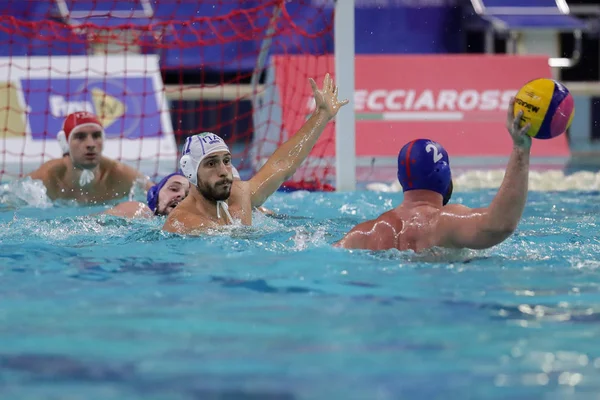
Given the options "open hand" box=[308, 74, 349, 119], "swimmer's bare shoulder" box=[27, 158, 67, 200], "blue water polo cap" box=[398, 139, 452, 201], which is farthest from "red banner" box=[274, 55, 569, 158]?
"blue water polo cap" box=[398, 139, 452, 201]

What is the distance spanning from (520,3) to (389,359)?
10281 millimetres

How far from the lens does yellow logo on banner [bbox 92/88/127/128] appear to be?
8938mm

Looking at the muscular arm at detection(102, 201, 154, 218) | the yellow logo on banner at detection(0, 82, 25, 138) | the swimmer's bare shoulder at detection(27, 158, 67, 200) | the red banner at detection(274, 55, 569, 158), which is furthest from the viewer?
the red banner at detection(274, 55, 569, 158)

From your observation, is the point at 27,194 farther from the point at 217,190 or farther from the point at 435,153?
the point at 435,153

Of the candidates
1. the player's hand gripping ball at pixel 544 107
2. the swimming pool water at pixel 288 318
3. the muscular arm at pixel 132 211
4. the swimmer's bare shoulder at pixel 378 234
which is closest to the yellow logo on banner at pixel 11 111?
the muscular arm at pixel 132 211

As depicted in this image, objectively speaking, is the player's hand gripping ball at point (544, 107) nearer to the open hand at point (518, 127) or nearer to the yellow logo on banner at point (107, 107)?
the open hand at point (518, 127)

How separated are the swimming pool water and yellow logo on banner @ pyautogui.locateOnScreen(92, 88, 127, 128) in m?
4.12

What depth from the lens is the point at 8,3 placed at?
36.4 feet

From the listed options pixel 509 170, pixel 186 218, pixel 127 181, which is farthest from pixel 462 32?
pixel 509 170

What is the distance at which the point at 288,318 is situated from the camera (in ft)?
10.3

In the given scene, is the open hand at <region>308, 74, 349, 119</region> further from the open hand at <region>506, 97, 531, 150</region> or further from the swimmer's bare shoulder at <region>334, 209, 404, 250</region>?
the open hand at <region>506, 97, 531, 150</region>

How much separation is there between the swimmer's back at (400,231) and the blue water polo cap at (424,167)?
100mm

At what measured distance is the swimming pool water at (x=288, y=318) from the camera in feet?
8.21

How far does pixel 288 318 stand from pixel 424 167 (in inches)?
39.6
